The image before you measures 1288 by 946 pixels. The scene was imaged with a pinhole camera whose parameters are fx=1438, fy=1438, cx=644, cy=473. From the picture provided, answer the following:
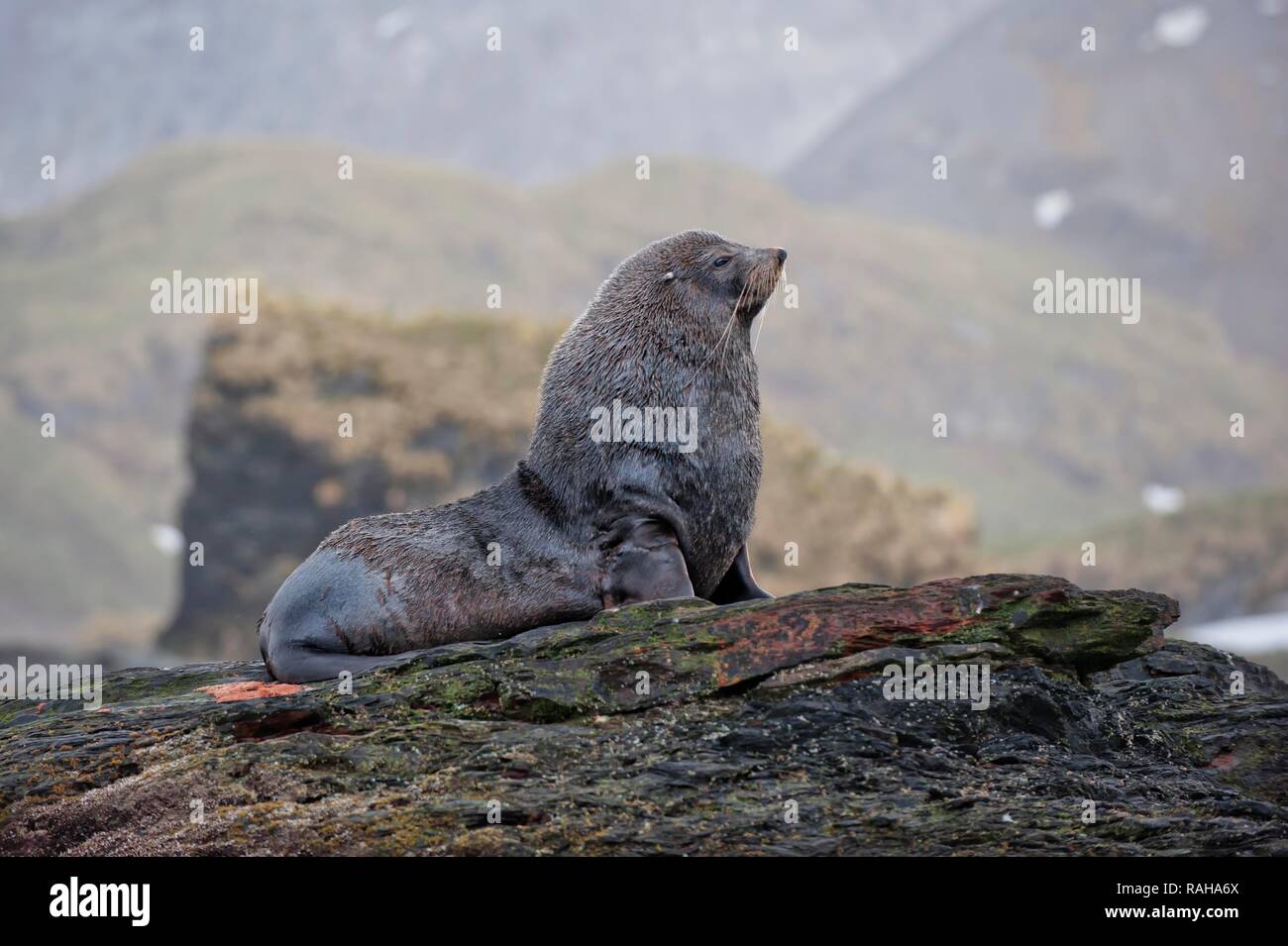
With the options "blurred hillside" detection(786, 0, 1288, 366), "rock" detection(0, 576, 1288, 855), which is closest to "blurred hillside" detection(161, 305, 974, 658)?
"rock" detection(0, 576, 1288, 855)

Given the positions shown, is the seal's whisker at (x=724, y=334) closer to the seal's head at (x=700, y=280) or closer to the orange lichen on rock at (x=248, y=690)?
the seal's head at (x=700, y=280)

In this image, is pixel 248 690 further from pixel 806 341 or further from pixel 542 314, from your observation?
pixel 806 341

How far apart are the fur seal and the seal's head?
0.26 meters

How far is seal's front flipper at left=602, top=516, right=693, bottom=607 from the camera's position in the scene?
361 inches

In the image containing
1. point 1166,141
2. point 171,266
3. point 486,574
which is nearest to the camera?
point 486,574

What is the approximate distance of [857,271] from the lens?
408 feet

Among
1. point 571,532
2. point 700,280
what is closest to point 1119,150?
point 700,280

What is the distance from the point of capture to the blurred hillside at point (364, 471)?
132 feet

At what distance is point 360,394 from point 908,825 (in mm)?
35608

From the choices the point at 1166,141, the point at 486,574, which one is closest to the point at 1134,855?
the point at 486,574

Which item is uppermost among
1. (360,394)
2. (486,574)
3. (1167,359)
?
(1167,359)

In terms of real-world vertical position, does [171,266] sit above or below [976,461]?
above

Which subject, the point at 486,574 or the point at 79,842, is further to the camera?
the point at 486,574
